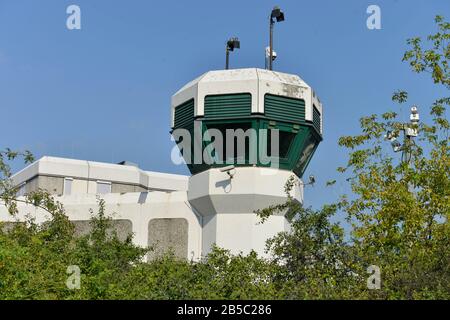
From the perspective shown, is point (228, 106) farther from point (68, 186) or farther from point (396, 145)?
point (68, 186)

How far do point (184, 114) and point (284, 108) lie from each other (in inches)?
204

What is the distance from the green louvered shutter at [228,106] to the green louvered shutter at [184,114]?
1.26 metres

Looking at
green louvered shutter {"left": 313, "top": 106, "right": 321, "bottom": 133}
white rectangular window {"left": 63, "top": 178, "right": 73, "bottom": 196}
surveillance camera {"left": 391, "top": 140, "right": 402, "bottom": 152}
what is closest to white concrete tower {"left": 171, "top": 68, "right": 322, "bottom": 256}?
green louvered shutter {"left": 313, "top": 106, "right": 321, "bottom": 133}

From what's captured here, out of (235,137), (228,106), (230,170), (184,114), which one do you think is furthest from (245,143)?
(184,114)

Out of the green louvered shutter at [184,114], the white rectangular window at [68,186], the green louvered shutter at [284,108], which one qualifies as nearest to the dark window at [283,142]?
the green louvered shutter at [284,108]

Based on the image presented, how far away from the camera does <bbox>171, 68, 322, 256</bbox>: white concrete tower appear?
4134 cm

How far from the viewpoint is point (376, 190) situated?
81.8 feet

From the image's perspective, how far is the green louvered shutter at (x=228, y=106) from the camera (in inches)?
1625

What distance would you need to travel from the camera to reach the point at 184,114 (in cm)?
4366

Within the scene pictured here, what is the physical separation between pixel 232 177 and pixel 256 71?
5339 mm

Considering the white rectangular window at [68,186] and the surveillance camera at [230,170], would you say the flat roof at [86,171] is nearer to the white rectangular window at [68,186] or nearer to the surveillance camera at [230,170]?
the white rectangular window at [68,186]
